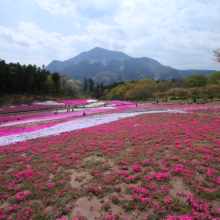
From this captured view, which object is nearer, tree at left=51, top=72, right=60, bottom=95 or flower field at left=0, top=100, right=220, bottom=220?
flower field at left=0, top=100, right=220, bottom=220

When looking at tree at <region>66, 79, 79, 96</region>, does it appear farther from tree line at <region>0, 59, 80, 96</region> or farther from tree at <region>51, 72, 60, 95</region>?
tree at <region>51, 72, 60, 95</region>

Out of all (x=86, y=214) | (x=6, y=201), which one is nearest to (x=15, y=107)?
(x=6, y=201)

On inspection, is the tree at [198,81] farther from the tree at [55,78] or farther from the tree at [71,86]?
the tree at [55,78]

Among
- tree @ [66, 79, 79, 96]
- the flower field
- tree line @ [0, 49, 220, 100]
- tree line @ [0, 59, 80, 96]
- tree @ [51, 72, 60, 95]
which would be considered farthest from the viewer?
tree @ [66, 79, 79, 96]

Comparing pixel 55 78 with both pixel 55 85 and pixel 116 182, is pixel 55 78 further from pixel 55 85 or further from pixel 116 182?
pixel 116 182

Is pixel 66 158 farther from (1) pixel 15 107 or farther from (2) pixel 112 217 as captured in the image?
(1) pixel 15 107

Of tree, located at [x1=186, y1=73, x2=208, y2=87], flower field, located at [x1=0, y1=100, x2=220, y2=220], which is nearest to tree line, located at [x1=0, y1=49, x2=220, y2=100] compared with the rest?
tree, located at [x1=186, y1=73, x2=208, y2=87]

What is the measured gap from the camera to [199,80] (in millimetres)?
93812

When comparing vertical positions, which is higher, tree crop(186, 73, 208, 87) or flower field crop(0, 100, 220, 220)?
tree crop(186, 73, 208, 87)

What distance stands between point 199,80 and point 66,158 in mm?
108877

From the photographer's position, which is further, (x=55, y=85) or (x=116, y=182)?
(x=55, y=85)

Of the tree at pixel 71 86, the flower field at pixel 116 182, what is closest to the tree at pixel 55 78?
the tree at pixel 71 86

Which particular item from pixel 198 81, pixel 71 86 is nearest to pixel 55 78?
pixel 71 86

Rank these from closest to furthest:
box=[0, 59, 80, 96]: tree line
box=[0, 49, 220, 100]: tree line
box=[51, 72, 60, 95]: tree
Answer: box=[0, 49, 220, 100]: tree line
box=[0, 59, 80, 96]: tree line
box=[51, 72, 60, 95]: tree
